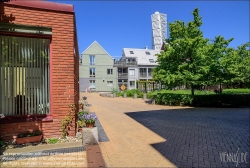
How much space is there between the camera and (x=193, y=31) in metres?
12.9

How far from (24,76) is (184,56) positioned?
1163 centimetres

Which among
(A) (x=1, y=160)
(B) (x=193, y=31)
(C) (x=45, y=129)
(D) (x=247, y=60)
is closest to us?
(A) (x=1, y=160)

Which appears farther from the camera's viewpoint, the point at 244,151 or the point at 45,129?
the point at 45,129

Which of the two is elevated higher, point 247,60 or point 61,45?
point 247,60

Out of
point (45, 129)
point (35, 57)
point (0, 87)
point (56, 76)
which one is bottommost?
point (45, 129)

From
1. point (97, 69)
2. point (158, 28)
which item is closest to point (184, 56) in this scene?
point (97, 69)

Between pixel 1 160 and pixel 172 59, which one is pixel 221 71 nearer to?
pixel 172 59

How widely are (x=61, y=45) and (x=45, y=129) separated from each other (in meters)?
2.52

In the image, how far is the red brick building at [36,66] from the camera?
4.54 metres

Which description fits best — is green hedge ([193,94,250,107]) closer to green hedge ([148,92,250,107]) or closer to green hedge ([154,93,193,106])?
green hedge ([148,92,250,107])

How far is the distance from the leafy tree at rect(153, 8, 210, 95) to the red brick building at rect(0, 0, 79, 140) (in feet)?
30.3

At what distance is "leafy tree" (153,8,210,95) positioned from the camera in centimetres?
1244

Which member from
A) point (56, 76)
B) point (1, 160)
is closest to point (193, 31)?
point (56, 76)

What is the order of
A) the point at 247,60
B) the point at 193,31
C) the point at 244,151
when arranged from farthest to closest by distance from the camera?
the point at 247,60 < the point at 193,31 < the point at 244,151
